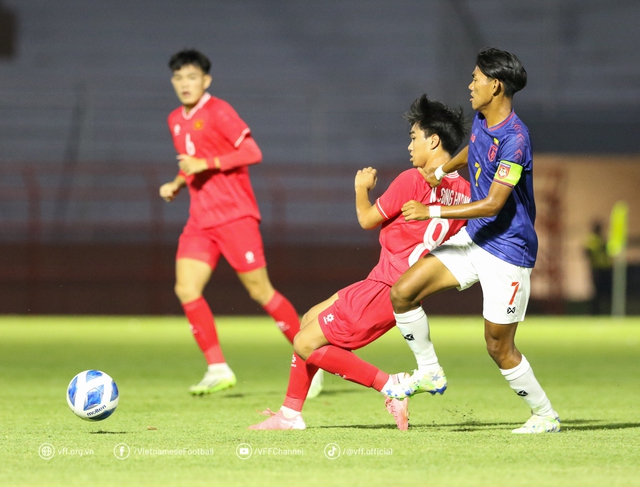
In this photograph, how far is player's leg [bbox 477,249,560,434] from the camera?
4.83 m

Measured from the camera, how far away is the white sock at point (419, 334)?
16.4ft

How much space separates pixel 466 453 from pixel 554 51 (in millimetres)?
17865

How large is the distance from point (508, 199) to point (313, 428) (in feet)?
4.64

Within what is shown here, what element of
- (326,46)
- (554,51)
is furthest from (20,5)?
(554,51)

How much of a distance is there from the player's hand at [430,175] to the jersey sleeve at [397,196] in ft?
0.19

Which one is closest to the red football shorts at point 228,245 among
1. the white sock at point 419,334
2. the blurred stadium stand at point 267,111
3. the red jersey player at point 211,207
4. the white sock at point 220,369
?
Answer: the red jersey player at point 211,207

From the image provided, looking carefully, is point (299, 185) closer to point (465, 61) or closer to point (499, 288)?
point (465, 61)

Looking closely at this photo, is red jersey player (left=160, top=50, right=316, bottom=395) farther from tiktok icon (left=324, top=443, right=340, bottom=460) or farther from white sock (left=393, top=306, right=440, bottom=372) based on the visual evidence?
tiktok icon (left=324, top=443, right=340, bottom=460)

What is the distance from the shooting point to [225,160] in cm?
707

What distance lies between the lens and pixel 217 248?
23.9 feet

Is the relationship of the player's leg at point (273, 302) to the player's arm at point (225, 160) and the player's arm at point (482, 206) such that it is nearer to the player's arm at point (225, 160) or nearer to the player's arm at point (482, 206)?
the player's arm at point (225, 160)

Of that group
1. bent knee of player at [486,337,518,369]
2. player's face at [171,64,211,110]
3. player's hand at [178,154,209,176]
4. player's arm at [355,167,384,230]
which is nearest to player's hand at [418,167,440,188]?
player's arm at [355,167,384,230]

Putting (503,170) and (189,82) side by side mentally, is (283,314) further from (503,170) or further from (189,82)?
(503,170)

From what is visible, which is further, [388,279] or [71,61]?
[71,61]
